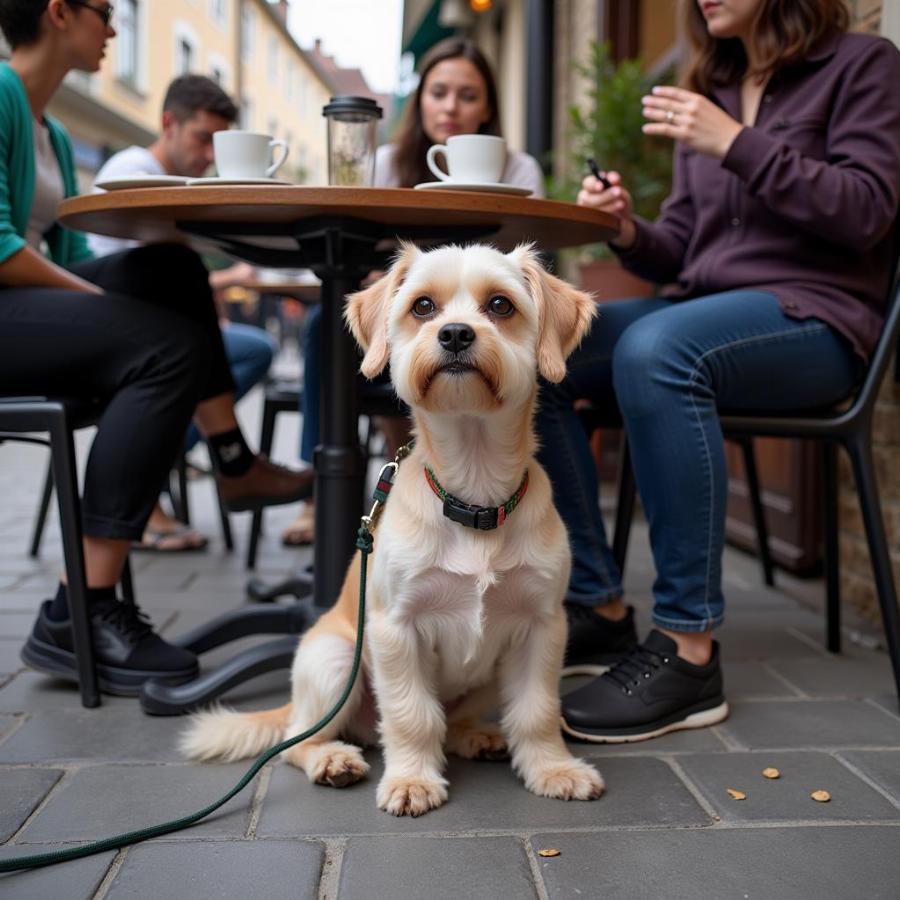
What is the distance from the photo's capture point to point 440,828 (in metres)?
1.77

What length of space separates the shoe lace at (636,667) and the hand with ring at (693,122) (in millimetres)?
1227

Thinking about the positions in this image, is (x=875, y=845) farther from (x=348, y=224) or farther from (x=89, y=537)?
(x=89, y=537)

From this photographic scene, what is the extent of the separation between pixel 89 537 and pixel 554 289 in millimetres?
1360

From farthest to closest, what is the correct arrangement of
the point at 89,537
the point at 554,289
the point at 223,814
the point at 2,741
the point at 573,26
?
the point at 573,26 → the point at 89,537 → the point at 2,741 → the point at 554,289 → the point at 223,814

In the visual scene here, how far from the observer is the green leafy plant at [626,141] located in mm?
4895

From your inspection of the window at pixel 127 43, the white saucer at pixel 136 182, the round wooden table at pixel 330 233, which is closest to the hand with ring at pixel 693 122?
the round wooden table at pixel 330 233

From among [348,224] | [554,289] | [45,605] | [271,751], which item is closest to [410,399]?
[554,289]

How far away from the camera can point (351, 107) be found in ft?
7.78

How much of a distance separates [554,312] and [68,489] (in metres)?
1.28

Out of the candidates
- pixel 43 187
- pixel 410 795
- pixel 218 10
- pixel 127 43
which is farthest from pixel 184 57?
pixel 410 795

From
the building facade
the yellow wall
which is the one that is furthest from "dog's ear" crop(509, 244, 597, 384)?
the building facade

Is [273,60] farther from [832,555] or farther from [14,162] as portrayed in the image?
[832,555]

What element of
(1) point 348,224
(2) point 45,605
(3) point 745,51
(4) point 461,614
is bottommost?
(2) point 45,605

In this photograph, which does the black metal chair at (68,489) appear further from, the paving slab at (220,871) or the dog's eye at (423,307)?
the dog's eye at (423,307)
